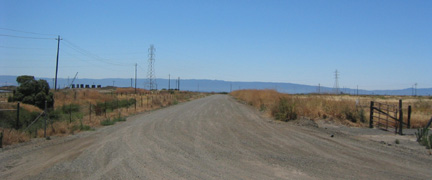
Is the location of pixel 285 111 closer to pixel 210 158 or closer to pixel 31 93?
pixel 210 158

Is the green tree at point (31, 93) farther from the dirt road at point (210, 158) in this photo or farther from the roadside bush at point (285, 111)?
the roadside bush at point (285, 111)

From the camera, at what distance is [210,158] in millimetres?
10648

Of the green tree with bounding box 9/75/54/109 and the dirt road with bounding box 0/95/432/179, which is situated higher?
the green tree with bounding box 9/75/54/109

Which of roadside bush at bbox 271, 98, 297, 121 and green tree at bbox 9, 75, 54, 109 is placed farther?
green tree at bbox 9, 75, 54, 109

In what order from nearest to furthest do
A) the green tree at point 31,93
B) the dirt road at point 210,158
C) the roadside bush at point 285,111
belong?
1. the dirt road at point 210,158
2. the roadside bush at point 285,111
3. the green tree at point 31,93

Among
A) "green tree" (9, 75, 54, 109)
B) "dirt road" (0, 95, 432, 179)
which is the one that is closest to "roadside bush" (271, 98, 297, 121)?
"dirt road" (0, 95, 432, 179)

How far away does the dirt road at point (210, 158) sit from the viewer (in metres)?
8.73

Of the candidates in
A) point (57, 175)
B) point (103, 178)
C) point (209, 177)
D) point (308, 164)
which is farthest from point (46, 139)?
point (308, 164)

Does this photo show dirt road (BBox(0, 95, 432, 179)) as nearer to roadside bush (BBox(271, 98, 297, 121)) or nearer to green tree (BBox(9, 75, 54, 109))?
roadside bush (BBox(271, 98, 297, 121))

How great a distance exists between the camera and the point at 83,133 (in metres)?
17.2

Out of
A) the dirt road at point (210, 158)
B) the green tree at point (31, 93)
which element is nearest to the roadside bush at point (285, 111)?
the dirt road at point (210, 158)

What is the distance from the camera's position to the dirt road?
8734mm

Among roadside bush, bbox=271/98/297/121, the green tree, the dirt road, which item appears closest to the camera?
the dirt road

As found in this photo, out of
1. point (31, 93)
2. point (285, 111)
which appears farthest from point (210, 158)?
point (31, 93)
